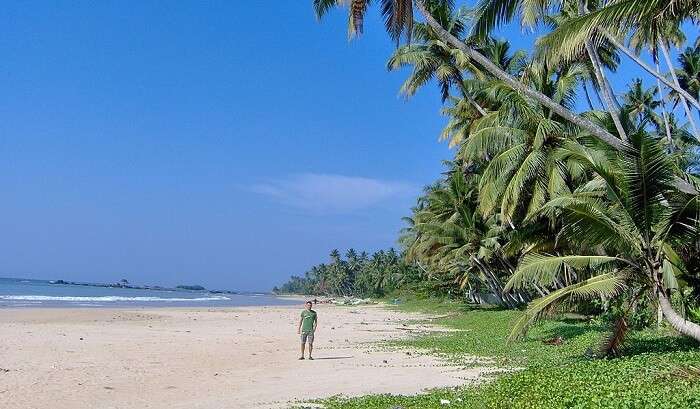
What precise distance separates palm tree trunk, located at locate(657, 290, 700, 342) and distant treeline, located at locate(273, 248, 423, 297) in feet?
161

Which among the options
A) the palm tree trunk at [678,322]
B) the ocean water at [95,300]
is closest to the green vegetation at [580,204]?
the palm tree trunk at [678,322]

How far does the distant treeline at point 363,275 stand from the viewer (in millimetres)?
74250

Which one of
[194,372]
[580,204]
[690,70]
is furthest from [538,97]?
[690,70]

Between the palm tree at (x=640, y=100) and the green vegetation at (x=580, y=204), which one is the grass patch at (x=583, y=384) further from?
the palm tree at (x=640, y=100)

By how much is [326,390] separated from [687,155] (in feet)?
39.8

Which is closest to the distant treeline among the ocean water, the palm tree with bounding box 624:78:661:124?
the ocean water

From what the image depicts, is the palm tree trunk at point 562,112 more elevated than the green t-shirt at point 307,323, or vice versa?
the palm tree trunk at point 562,112

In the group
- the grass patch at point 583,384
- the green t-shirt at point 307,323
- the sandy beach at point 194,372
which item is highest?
A: the green t-shirt at point 307,323

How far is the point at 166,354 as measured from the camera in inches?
654

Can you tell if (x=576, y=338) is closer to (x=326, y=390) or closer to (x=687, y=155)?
(x=687, y=155)

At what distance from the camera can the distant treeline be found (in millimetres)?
74250

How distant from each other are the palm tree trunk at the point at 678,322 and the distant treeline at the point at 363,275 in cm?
4900

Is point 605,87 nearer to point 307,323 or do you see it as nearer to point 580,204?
point 580,204

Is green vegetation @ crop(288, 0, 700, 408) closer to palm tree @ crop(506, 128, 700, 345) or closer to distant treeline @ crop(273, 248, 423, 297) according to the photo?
palm tree @ crop(506, 128, 700, 345)
